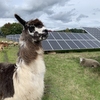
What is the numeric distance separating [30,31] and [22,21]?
12.1 inches

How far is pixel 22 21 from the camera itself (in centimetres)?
477

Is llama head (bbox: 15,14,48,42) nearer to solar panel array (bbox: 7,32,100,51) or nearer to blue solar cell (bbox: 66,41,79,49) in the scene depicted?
solar panel array (bbox: 7,32,100,51)

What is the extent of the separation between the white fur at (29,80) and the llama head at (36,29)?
365 mm

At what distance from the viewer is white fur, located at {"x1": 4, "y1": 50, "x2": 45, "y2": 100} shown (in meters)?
4.72

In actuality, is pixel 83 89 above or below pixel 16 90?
below

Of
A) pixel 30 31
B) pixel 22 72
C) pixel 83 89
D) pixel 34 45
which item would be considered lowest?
pixel 83 89

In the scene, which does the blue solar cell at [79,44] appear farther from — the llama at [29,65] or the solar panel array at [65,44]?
the llama at [29,65]

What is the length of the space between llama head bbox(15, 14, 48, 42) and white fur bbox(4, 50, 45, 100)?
1.20 feet

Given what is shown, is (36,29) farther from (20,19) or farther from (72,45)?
(72,45)

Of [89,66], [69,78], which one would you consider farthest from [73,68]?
[69,78]

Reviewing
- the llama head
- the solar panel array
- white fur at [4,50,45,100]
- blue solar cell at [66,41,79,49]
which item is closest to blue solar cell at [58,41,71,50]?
the solar panel array

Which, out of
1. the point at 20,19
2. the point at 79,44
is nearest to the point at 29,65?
the point at 20,19

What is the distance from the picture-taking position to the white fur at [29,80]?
4.72 metres

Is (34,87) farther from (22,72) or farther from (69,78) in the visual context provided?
(69,78)
